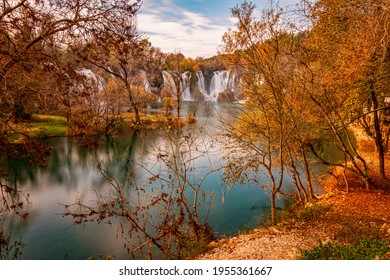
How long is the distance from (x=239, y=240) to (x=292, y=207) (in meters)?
3.55

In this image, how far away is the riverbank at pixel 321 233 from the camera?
17.6 feet

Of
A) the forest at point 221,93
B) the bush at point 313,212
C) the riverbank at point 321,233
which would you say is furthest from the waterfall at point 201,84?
the bush at point 313,212

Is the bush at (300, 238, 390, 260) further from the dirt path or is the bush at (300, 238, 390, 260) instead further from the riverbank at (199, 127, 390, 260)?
the dirt path

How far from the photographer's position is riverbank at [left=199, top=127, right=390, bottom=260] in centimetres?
536

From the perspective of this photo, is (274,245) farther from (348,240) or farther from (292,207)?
(292,207)

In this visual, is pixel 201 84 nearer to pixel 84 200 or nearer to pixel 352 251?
pixel 84 200

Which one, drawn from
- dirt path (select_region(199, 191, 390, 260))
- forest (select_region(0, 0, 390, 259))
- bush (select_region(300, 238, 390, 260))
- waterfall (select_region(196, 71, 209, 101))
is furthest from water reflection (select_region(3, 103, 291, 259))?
waterfall (select_region(196, 71, 209, 101))

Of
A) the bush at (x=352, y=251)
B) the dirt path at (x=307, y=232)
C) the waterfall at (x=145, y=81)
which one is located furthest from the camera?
the waterfall at (x=145, y=81)

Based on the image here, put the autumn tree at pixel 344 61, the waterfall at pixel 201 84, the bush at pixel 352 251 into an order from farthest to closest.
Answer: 1. the waterfall at pixel 201 84
2. the autumn tree at pixel 344 61
3. the bush at pixel 352 251

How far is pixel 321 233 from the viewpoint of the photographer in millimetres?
6055

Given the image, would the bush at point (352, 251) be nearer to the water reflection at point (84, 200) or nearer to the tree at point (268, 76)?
the tree at point (268, 76)

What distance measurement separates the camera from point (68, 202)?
10828mm

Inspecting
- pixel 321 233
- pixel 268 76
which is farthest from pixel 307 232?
pixel 268 76
